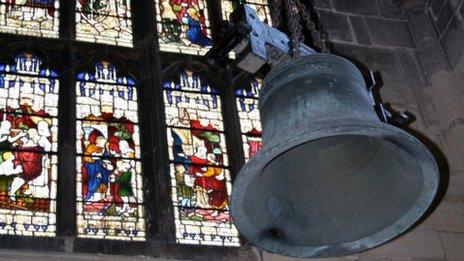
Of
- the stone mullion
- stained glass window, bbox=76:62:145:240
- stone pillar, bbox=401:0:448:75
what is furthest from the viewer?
stone pillar, bbox=401:0:448:75

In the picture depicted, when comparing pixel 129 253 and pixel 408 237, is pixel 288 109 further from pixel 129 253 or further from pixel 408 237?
pixel 408 237

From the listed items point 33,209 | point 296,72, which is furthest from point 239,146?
point 296,72

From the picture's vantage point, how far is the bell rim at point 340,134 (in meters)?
3.15

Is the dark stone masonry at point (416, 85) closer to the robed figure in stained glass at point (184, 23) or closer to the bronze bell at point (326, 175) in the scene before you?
the robed figure in stained glass at point (184, 23)

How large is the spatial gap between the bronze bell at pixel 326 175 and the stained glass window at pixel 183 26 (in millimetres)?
2868

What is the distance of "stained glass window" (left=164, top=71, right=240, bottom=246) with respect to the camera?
5.37 m

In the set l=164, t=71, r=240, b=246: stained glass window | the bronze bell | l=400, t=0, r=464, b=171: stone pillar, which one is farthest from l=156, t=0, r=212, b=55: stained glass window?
the bronze bell

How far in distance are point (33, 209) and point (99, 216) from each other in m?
0.35

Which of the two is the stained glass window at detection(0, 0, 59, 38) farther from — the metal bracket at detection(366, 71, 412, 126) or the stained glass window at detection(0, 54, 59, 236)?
the metal bracket at detection(366, 71, 412, 126)

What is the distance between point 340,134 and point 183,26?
3.54 meters

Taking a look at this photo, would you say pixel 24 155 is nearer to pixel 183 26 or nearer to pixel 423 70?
pixel 183 26

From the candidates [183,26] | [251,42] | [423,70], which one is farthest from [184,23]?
[251,42]

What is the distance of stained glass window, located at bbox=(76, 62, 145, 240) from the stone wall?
135 cm

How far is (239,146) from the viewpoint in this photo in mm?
5805
